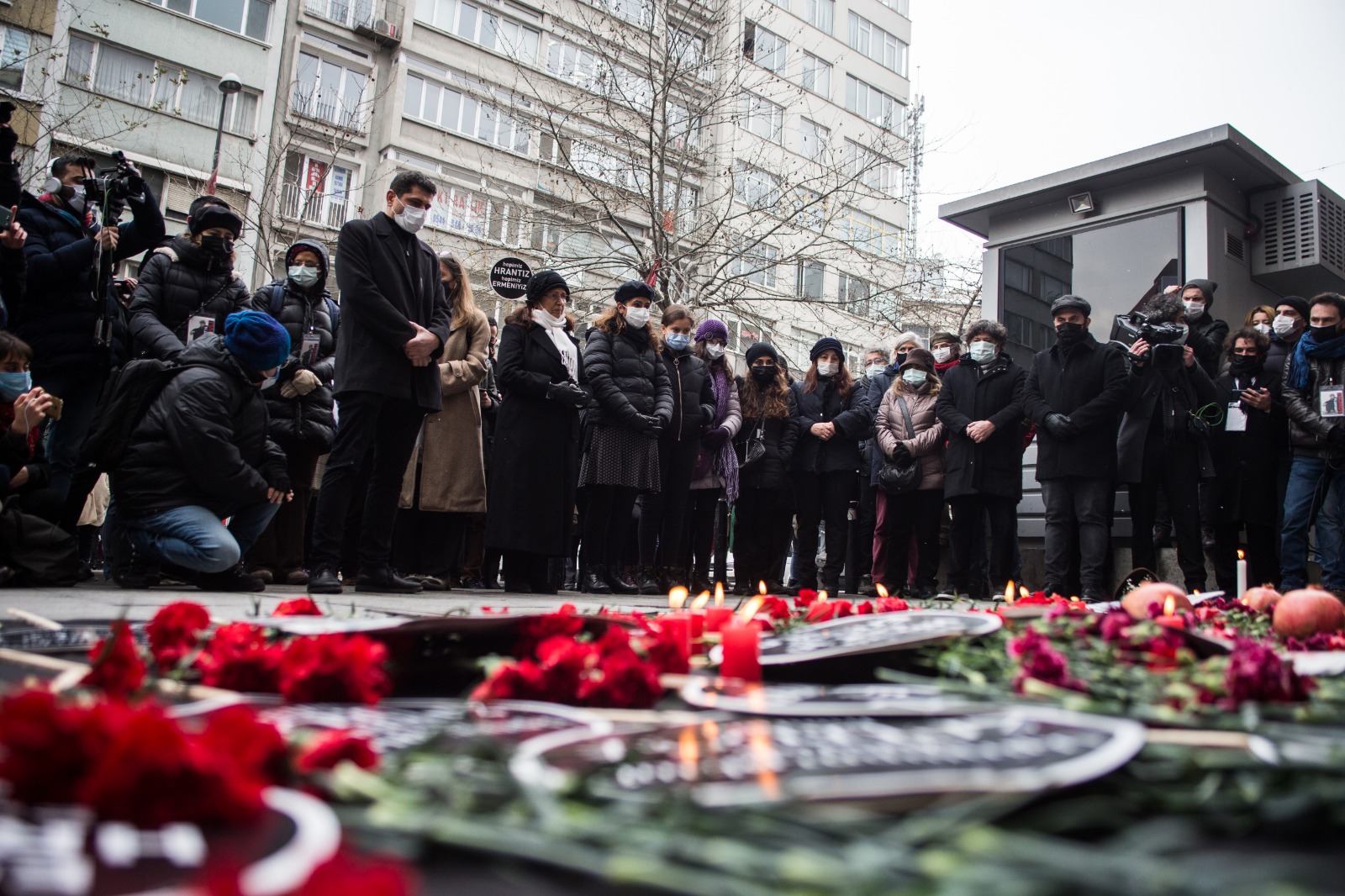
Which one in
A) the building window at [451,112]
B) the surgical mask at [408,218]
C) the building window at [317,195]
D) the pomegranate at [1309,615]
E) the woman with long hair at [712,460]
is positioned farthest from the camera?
the building window at [451,112]

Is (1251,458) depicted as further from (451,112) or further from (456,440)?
(451,112)

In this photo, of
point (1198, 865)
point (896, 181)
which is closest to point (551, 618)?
point (1198, 865)

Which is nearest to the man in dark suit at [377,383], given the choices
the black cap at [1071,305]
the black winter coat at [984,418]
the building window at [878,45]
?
the black winter coat at [984,418]

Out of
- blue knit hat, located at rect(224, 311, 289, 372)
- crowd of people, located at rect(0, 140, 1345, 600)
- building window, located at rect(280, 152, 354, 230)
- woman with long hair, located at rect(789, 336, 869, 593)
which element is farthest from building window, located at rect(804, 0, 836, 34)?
blue knit hat, located at rect(224, 311, 289, 372)

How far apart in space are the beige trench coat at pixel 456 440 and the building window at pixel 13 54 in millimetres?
18469

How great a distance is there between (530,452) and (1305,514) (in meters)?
5.25

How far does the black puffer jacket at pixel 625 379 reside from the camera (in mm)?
7047

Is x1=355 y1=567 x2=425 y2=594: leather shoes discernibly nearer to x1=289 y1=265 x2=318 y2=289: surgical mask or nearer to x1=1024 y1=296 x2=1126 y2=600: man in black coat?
x1=289 y1=265 x2=318 y2=289: surgical mask

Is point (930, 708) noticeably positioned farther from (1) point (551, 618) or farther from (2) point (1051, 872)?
(1) point (551, 618)

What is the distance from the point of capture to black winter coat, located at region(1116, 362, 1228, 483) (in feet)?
24.0

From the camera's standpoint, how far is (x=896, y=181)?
23531 millimetres

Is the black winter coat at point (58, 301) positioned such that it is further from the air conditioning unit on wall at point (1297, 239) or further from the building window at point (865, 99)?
the building window at point (865, 99)

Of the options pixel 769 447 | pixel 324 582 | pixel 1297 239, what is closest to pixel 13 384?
pixel 324 582

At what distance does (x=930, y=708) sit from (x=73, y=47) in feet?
92.9
